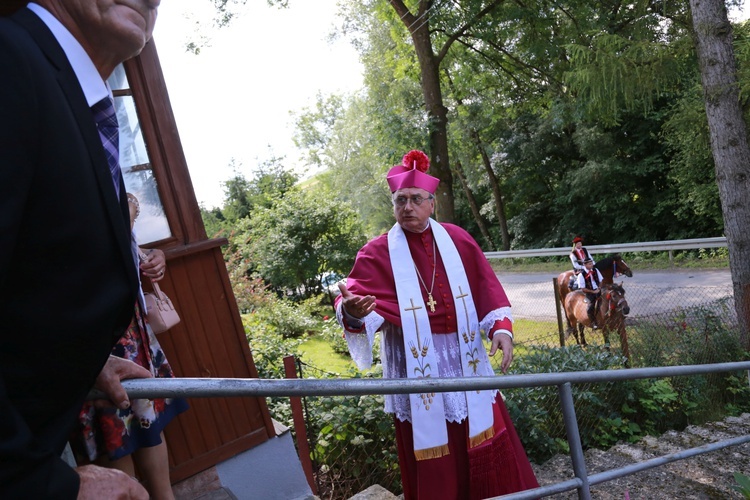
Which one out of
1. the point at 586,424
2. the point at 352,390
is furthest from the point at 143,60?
the point at 586,424

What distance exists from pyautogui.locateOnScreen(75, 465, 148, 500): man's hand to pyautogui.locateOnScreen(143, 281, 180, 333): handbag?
163cm

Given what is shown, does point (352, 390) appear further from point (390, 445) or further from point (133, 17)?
point (390, 445)

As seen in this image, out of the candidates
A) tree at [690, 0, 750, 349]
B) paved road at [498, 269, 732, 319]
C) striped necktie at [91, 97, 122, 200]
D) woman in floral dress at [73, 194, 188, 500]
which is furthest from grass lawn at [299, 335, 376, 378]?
striped necktie at [91, 97, 122, 200]

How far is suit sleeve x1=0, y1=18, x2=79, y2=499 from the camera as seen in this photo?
64 centimetres

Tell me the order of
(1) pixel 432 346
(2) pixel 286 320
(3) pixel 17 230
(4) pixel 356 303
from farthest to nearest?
(2) pixel 286 320 < (1) pixel 432 346 < (4) pixel 356 303 < (3) pixel 17 230

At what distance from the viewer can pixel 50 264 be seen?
73cm

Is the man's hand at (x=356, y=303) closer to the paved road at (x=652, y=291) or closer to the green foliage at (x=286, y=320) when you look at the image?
the paved road at (x=652, y=291)

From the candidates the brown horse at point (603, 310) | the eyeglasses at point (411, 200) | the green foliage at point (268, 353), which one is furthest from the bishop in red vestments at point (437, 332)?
the brown horse at point (603, 310)

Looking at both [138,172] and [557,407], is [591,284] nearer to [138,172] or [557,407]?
[557,407]

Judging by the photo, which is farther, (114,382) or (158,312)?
(158,312)

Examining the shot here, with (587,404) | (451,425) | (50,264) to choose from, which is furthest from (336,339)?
(50,264)

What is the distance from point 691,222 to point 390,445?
746 inches

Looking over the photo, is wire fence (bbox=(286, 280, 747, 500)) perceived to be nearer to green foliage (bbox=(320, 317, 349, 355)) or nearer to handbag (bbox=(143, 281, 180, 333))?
handbag (bbox=(143, 281, 180, 333))

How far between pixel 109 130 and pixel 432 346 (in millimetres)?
2384
